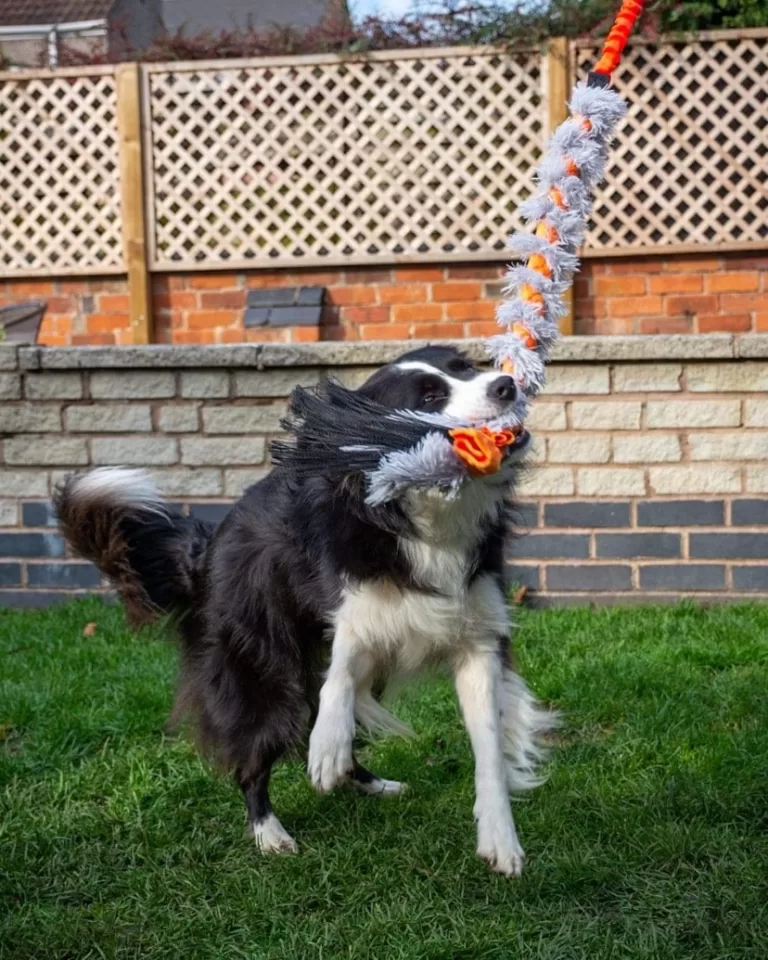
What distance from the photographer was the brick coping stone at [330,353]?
493 centimetres

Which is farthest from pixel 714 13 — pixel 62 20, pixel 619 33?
pixel 62 20

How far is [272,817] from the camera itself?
3.10 meters

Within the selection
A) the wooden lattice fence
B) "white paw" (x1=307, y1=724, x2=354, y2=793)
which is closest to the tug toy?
"white paw" (x1=307, y1=724, x2=354, y2=793)

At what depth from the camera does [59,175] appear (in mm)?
8734

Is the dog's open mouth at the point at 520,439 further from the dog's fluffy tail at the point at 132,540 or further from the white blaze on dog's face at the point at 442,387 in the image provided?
the dog's fluffy tail at the point at 132,540

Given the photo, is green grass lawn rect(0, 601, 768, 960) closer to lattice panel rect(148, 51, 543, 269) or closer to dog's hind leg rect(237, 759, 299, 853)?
dog's hind leg rect(237, 759, 299, 853)

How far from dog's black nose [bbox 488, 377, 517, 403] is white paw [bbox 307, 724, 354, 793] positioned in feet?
2.79

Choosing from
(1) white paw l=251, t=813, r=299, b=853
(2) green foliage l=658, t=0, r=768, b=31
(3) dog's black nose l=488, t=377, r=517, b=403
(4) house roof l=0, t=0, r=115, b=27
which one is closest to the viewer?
(3) dog's black nose l=488, t=377, r=517, b=403

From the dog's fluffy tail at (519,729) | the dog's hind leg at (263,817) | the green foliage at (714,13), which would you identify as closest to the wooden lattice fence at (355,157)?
the green foliage at (714,13)

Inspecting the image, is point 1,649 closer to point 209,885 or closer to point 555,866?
point 209,885

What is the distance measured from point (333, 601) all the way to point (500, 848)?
70cm

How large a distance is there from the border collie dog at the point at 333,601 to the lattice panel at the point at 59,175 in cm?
555

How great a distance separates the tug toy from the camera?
2.53m

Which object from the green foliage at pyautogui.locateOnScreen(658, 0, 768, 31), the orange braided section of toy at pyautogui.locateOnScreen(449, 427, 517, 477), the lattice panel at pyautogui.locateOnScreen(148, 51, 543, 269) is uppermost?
the green foliage at pyautogui.locateOnScreen(658, 0, 768, 31)
